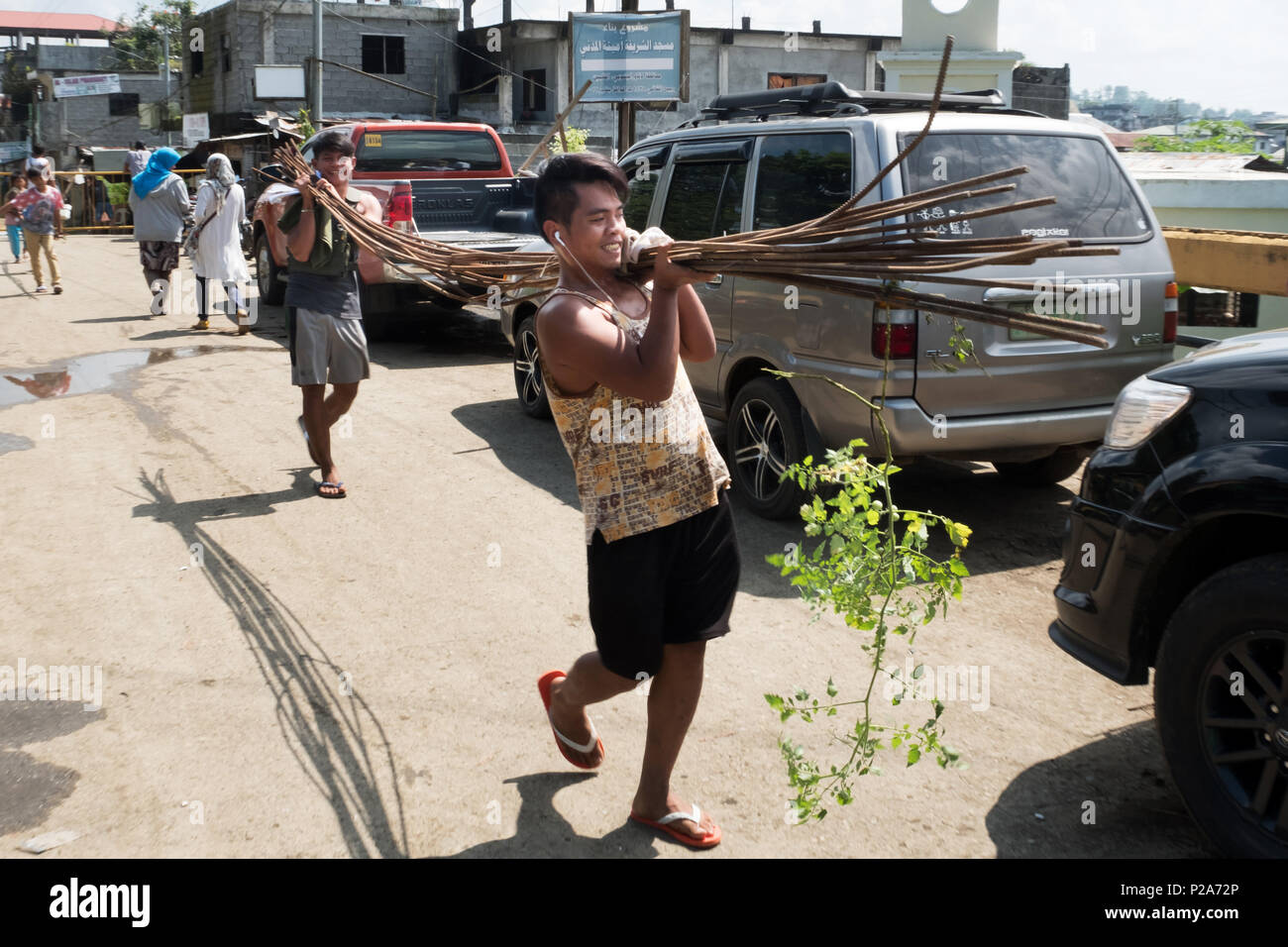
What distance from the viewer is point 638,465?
3.14 metres

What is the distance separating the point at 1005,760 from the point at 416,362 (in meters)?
8.36

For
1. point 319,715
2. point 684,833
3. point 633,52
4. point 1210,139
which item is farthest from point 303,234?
point 633,52

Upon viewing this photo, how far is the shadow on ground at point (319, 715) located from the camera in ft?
11.5

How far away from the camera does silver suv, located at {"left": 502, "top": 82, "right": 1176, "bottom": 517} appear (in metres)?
5.39

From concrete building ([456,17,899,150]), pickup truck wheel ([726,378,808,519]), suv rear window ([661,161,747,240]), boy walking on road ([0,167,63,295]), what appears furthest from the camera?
concrete building ([456,17,899,150])

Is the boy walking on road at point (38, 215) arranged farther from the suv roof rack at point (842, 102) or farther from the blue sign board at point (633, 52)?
the suv roof rack at point (842, 102)

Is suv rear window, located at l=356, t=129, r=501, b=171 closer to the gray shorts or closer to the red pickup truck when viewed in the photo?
the red pickup truck

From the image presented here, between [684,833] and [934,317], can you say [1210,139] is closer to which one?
[934,317]

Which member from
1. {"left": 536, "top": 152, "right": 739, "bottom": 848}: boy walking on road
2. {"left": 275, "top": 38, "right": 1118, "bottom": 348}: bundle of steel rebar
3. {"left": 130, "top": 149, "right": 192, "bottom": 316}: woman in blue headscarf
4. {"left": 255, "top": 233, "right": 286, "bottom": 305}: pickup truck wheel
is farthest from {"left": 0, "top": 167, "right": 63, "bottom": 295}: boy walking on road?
{"left": 275, "top": 38, "right": 1118, "bottom": 348}: bundle of steel rebar

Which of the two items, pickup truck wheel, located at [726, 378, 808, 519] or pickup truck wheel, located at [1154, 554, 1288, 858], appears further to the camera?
pickup truck wheel, located at [726, 378, 808, 519]

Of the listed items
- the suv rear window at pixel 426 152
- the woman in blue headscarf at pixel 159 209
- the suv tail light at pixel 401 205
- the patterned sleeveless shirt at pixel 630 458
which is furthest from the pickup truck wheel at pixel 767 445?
the woman in blue headscarf at pixel 159 209

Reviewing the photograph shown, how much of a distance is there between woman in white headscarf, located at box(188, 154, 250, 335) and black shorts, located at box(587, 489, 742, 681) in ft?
34.5

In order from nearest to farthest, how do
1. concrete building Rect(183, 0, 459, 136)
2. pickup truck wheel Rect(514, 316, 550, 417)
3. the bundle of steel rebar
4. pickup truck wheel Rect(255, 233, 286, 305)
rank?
1. the bundle of steel rebar
2. pickup truck wheel Rect(514, 316, 550, 417)
3. pickup truck wheel Rect(255, 233, 286, 305)
4. concrete building Rect(183, 0, 459, 136)

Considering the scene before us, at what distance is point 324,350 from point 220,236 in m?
7.03
